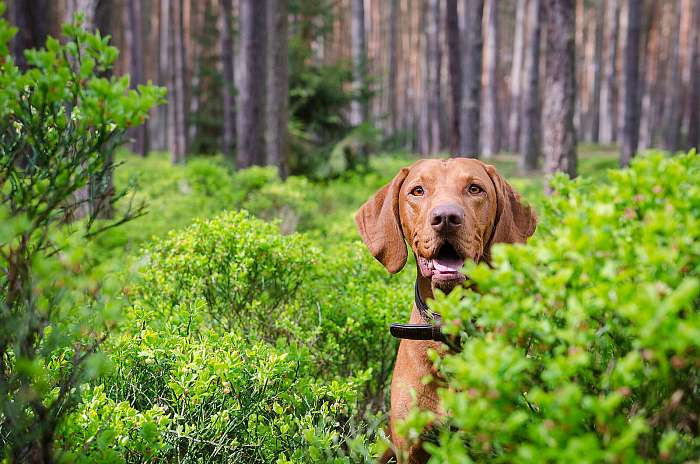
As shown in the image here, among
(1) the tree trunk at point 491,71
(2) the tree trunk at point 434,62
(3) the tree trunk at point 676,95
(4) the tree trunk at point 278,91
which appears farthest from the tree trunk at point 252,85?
(3) the tree trunk at point 676,95

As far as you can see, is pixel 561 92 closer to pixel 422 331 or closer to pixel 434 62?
pixel 422 331

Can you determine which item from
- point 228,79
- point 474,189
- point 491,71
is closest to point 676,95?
point 491,71

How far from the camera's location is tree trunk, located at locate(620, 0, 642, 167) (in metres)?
14.8

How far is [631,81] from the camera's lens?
50.3 feet

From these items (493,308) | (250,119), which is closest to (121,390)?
(493,308)

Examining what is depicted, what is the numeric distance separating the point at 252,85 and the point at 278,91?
1.69 ft

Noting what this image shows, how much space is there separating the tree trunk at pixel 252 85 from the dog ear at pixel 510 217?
28.6 feet

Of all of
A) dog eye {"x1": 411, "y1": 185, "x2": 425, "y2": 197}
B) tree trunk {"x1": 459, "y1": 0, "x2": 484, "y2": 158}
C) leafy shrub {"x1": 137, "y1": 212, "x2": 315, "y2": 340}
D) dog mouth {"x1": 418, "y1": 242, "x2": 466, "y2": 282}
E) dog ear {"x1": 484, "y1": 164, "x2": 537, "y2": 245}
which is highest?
tree trunk {"x1": 459, "y1": 0, "x2": 484, "y2": 158}

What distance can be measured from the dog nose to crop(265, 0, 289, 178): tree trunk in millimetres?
8722

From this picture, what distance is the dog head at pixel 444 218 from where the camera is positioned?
2678mm

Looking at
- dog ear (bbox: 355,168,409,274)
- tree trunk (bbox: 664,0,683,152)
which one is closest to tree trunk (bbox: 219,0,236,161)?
dog ear (bbox: 355,168,409,274)

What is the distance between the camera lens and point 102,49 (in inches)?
84.5

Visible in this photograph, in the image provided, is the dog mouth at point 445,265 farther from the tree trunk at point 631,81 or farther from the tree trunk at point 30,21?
the tree trunk at point 631,81

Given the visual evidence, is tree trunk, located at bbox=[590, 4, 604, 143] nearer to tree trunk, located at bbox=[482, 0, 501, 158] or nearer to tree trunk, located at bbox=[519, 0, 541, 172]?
tree trunk, located at bbox=[482, 0, 501, 158]
